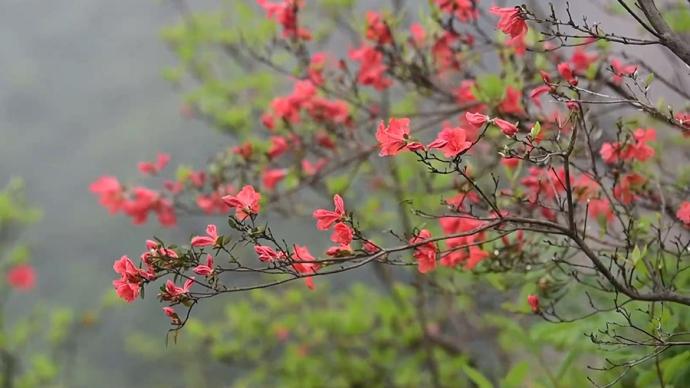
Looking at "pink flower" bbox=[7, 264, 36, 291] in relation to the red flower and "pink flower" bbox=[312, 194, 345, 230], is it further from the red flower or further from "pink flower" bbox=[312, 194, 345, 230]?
"pink flower" bbox=[312, 194, 345, 230]

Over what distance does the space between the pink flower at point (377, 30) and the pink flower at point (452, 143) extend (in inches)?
43.4

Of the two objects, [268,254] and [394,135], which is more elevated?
[394,135]

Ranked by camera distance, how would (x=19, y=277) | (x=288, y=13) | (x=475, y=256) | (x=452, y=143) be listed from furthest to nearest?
(x=19, y=277) < (x=288, y=13) < (x=475, y=256) < (x=452, y=143)

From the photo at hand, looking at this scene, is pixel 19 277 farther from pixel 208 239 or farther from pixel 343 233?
pixel 343 233

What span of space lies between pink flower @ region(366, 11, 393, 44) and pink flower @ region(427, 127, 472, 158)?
110 centimetres

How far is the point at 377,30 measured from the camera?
2.16 m

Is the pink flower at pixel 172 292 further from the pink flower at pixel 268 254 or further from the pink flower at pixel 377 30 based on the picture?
the pink flower at pixel 377 30

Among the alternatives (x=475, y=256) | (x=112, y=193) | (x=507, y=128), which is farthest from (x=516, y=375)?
(x=112, y=193)

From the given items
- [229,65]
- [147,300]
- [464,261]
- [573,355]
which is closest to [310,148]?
[464,261]

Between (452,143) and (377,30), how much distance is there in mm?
1120

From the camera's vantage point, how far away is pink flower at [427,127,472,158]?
42.9 inches

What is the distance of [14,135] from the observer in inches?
253

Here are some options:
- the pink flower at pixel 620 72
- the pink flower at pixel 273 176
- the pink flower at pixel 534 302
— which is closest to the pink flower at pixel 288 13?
the pink flower at pixel 273 176

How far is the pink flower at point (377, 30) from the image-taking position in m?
2.14
